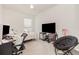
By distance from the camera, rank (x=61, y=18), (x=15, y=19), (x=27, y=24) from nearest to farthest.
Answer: (x=15, y=19) → (x=27, y=24) → (x=61, y=18)

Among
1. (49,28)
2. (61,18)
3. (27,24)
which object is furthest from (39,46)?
(61,18)

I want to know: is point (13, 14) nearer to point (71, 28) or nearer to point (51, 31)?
point (51, 31)

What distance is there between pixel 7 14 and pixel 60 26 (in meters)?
2.21

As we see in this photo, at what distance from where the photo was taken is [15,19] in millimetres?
3268

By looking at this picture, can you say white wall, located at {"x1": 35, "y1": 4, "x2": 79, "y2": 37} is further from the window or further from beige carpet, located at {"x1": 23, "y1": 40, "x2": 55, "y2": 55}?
beige carpet, located at {"x1": 23, "y1": 40, "x2": 55, "y2": 55}

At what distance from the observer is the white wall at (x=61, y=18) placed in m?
3.49

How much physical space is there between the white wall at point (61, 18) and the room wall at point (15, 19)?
62cm

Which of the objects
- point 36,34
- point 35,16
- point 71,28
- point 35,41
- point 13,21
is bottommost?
point 35,41

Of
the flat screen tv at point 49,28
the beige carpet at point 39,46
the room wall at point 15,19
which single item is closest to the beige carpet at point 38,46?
the beige carpet at point 39,46

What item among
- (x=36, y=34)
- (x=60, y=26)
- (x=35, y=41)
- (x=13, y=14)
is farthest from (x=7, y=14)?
(x=60, y=26)

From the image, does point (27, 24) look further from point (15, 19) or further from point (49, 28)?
point (49, 28)

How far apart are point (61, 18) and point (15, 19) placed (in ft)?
6.09

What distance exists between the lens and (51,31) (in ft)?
13.2
